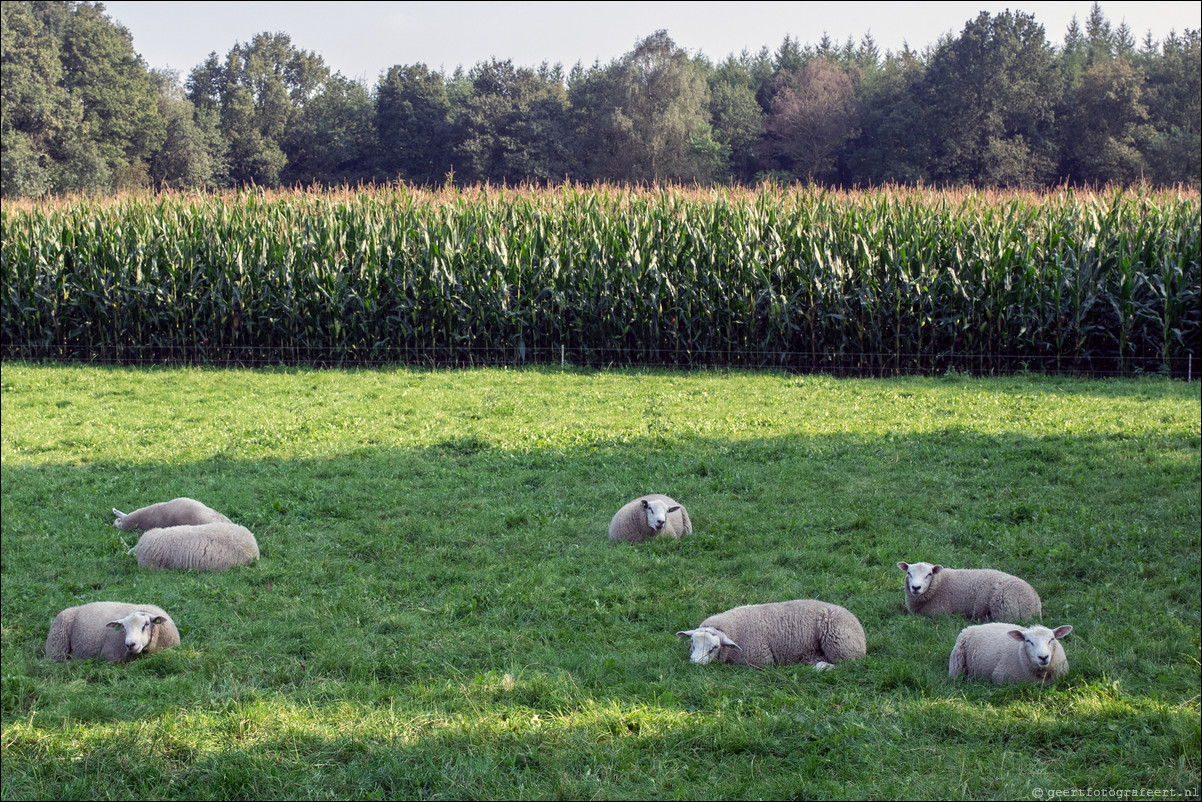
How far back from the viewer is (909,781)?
3514mm

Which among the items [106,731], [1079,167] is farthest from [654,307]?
[1079,167]

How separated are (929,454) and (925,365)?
625 cm

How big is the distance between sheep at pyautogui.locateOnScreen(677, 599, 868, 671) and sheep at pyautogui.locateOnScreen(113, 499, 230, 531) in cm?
450

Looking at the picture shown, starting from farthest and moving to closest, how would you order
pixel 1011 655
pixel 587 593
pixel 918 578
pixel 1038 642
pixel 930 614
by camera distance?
1. pixel 587 593
2. pixel 930 614
3. pixel 918 578
4. pixel 1011 655
5. pixel 1038 642

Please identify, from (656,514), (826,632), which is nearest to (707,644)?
(826,632)

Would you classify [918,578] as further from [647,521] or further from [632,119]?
[632,119]

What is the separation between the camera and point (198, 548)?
6523 millimetres

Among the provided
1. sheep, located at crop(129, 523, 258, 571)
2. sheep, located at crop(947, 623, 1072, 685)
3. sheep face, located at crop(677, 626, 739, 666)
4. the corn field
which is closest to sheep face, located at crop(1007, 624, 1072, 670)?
sheep, located at crop(947, 623, 1072, 685)

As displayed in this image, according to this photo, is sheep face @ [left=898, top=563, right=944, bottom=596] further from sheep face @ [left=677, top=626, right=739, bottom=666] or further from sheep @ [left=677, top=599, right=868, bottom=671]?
sheep face @ [left=677, top=626, right=739, bottom=666]

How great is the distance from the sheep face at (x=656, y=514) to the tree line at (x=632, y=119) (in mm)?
31992

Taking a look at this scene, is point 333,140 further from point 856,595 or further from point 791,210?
point 856,595

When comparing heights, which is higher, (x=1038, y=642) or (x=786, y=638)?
(x=1038, y=642)

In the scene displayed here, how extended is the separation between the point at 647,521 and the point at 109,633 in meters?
3.81

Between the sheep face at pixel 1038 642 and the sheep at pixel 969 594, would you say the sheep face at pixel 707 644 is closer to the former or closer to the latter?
the sheep at pixel 969 594
